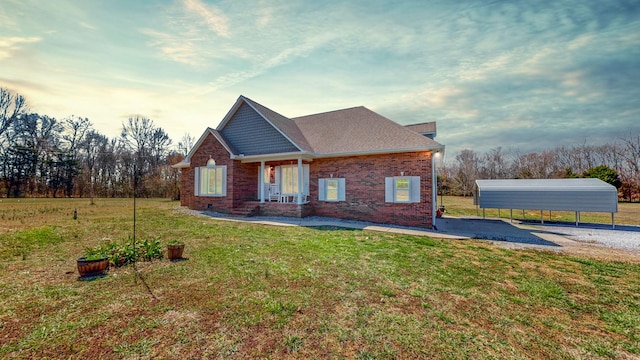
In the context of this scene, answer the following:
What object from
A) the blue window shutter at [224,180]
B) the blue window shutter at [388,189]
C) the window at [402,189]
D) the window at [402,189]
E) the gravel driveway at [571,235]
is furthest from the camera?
the blue window shutter at [224,180]

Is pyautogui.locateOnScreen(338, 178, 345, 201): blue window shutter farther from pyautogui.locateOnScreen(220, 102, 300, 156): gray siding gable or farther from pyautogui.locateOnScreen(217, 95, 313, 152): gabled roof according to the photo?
pyautogui.locateOnScreen(220, 102, 300, 156): gray siding gable

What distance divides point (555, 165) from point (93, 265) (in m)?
51.1

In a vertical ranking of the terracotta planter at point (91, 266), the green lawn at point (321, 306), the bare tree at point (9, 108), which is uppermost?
the bare tree at point (9, 108)

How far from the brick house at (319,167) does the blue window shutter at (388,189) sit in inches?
1.9

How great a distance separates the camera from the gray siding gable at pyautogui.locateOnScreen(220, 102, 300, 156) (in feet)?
48.0

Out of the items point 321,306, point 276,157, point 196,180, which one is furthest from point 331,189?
point 321,306

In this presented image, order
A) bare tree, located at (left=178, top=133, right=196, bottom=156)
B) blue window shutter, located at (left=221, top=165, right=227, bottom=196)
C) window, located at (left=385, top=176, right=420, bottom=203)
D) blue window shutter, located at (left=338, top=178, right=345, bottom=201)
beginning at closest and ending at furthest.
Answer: window, located at (left=385, top=176, right=420, bottom=203)
blue window shutter, located at (left=338, top=178, right=345, bottom=201)
blue window shutter, located at (left=221, top=165, right=227, bottom=196)
bare tree, located at (left=178, top=133, right=196, bottom=156)

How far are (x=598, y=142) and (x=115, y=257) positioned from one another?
55.5 meters

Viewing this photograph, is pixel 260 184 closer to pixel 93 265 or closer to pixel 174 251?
pixel 174 251

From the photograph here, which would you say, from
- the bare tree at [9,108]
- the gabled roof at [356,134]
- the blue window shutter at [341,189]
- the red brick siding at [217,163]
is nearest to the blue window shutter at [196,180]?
the red brick siding at [217,163]

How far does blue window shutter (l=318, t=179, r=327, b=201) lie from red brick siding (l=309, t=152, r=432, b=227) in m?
0.22

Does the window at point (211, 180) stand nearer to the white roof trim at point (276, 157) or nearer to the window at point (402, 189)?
the white roof trim at point (276, 157)

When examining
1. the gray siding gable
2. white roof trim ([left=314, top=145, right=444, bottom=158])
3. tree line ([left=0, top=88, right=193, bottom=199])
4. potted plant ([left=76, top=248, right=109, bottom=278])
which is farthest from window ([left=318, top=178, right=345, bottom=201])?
tree line ([left=0, top=88, right=193, bottom=199])

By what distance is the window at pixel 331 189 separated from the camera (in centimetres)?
1393
